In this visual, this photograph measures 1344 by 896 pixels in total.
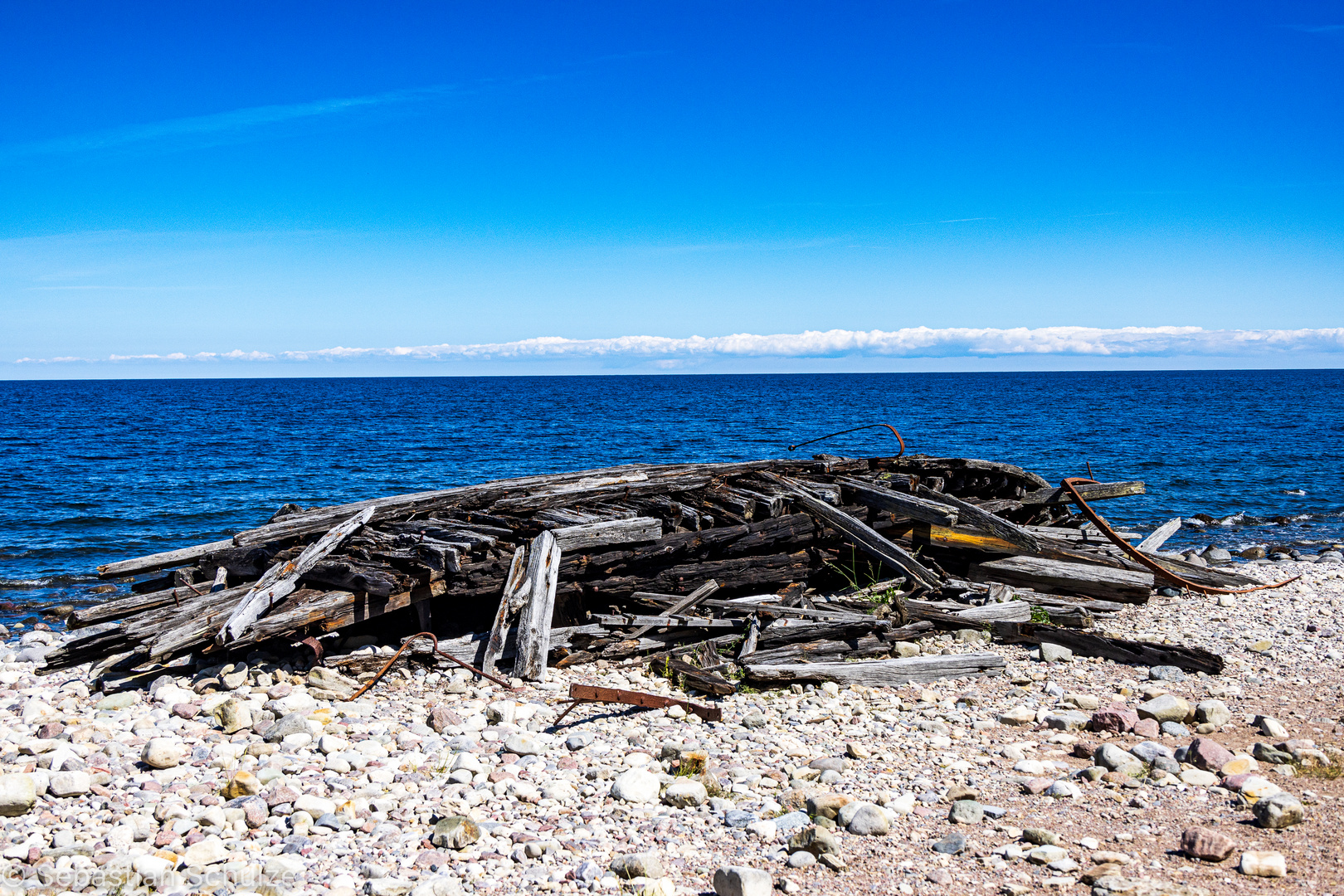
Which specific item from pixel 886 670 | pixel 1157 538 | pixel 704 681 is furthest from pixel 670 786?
pixel 1157 538

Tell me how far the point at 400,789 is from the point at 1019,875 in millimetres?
4005

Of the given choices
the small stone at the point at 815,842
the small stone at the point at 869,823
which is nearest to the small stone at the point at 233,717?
the small stone at the point at 815,842

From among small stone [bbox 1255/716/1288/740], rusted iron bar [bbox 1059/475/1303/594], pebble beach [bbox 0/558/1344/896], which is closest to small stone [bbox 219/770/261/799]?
pebble beach [bbox 0/558/1344/896]

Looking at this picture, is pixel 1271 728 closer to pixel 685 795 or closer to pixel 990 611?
pixel 990 611

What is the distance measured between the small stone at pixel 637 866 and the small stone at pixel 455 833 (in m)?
0.94

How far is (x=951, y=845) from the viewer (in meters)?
4.91

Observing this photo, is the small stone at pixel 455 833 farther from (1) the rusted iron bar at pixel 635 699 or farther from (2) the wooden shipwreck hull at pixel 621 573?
(2) the wooden shipwreck hull at pixel 621 573

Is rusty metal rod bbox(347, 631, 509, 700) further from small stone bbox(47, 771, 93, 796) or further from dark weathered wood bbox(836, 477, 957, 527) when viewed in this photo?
dark weathered wood bbox(836, 477, 957, 527)

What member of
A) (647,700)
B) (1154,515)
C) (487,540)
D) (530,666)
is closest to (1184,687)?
(647,700)

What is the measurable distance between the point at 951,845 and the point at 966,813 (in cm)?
43

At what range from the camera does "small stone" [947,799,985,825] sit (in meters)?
5.24

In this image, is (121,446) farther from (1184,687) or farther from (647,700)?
(1184,687)

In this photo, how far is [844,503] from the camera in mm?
11922

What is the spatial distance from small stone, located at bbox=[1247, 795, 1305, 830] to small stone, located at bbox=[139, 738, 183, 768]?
730 cm
